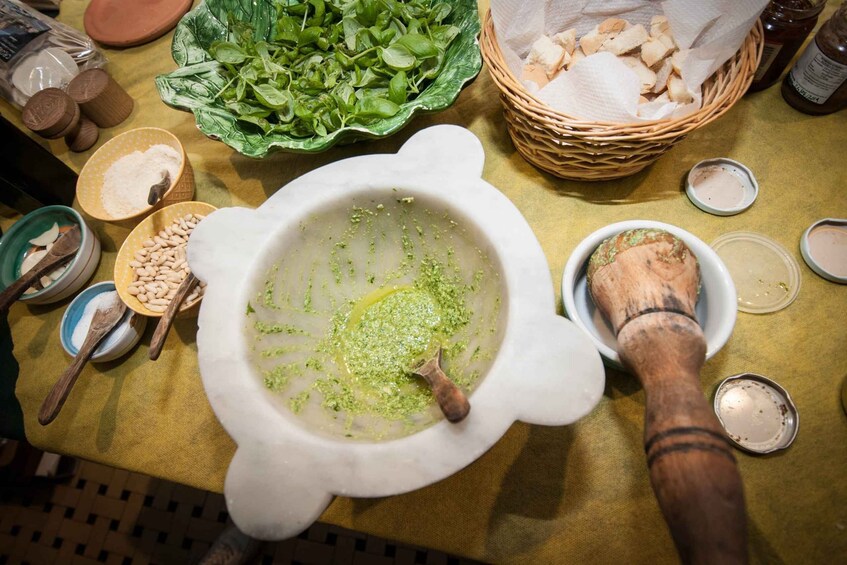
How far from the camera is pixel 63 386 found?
3.28 feet

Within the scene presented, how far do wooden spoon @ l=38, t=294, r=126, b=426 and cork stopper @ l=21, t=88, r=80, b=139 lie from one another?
22.7 inches

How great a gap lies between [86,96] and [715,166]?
1.76 meters

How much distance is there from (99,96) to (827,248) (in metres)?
1.96

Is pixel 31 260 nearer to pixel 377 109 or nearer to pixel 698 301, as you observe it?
pixel 377 109

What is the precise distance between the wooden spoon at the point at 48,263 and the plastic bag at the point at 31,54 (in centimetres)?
63

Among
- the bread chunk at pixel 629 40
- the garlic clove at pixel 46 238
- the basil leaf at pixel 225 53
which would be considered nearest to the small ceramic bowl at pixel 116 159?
the garlic clove at pixel 46 238

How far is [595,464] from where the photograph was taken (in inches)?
37.7

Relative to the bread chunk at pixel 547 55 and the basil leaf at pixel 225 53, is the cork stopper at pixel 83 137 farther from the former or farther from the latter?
the bread chunk at pixel 547 55

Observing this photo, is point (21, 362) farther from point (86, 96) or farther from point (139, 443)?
point (86, 96)

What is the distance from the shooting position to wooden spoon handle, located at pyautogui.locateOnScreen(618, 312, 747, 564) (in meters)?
0.55

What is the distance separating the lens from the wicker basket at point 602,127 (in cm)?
91

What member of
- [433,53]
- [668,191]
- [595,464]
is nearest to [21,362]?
[433,53]

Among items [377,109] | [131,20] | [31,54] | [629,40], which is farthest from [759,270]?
[31,54]

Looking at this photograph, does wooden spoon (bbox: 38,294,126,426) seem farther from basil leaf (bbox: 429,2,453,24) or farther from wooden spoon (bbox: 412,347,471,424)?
basil leaf (bbox: 429,2,453,24)
